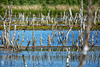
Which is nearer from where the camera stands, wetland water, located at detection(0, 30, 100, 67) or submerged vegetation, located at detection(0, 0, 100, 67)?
wetland water, located at detection(0, 30, 100, 67)

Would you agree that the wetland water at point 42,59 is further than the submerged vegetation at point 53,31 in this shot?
No

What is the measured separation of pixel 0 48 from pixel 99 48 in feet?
33.9

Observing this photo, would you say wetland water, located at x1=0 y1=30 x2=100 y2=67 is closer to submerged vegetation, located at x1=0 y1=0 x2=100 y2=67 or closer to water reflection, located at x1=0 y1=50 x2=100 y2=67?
water reflection, located at x1=0 y1=50 x2=100 y2=67

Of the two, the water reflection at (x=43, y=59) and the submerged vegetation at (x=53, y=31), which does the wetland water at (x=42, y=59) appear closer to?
the water reflection at (x=43, y=59)

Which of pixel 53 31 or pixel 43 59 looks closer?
pixel 43 59

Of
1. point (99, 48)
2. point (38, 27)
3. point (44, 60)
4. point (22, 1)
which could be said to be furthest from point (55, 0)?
point (44, 60)

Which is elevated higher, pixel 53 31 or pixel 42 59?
pixel 42 59

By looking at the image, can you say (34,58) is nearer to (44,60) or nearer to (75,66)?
(44,60)

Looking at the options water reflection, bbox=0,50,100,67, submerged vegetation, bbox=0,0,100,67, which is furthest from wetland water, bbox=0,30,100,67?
submerged vegetation, bbox=0,0,100,67

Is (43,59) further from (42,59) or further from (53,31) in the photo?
(53,31)

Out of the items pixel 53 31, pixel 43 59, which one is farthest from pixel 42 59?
pixel 53 31

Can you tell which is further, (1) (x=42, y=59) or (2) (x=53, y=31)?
(2) (x=53, y=31)

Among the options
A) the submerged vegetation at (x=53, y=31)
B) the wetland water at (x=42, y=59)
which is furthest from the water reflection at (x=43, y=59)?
the submerged vegetation at (x=53, y=31)

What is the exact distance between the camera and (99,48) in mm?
31688
